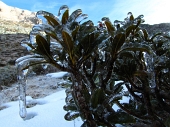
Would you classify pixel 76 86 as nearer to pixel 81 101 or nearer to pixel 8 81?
pixel 81 101

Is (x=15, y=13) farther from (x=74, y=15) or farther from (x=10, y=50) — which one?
(x=74, y=15)

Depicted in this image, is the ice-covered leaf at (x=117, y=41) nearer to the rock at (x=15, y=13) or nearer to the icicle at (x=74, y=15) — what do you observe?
the icicle at (x=74, y=15)

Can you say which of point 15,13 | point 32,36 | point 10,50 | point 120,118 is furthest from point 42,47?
point 15,13

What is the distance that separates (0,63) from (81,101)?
4913 mm

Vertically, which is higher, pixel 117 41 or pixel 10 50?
pixel 10 50

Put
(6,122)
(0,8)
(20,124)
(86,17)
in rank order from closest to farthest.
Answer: (86,17) < (20,124) < (6,122) < (0,8)

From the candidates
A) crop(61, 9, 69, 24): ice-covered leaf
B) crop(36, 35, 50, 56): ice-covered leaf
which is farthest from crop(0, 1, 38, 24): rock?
crop(36, 35, 50, 56): ice-covered leaf

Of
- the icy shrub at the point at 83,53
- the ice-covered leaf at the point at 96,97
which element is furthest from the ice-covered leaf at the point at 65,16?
the ice-covered leaf at the point at 96,97

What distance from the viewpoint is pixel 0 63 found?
487 cm

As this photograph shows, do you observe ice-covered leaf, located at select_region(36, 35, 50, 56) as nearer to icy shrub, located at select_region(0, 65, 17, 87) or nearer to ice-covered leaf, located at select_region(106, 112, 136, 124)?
ice-covered leaf, located at select_region(106, 112, 136, 124)

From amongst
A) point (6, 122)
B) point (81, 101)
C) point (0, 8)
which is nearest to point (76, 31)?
point (81, 101)

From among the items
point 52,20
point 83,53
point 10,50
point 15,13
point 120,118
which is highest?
point 15,13

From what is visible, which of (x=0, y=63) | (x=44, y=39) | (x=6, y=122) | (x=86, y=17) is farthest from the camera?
(x=0, y=63)

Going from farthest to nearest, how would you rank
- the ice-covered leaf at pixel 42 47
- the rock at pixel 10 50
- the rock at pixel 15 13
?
the rock at pixel 15 13
the rock at pixel 10 50
the ice-covered leaf at pixel 42 47
